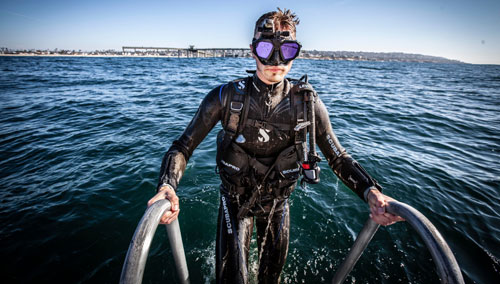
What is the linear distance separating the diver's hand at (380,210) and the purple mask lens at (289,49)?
1786 millimetres

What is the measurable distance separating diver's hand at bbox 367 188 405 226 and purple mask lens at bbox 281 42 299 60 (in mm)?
1786

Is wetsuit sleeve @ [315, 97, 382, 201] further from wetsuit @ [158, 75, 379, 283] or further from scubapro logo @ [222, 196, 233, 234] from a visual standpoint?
scubapro logo @ [222, 196, 233, 234]

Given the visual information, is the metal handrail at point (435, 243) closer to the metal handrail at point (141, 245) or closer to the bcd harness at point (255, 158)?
the bcd harness at point (255, 158)

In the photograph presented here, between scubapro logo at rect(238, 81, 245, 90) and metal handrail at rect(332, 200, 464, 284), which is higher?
scubapro logo at rect(238, 81, 245, 90)

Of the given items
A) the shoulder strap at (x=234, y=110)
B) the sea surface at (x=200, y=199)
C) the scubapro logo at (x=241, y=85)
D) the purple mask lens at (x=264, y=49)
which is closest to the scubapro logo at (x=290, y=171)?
the shoulder strap at (x=234, y=110)

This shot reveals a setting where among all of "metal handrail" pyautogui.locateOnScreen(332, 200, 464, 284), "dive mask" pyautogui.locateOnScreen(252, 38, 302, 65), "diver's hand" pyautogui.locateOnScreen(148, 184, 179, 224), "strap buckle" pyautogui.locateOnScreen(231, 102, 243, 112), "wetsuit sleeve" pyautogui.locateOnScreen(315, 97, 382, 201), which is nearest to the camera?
"metal handrail" pyautogui.locateOnScreen(332, 200, 464, 284)

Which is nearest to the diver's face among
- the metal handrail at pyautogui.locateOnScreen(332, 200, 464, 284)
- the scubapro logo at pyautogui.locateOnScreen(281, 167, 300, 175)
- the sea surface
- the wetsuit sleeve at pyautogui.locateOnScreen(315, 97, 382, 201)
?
the wetsuit sleeve at pyautogui.locateOnScreen(315, 97, 382, 201)

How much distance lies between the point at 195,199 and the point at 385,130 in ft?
28.7

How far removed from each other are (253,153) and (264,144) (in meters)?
0.21

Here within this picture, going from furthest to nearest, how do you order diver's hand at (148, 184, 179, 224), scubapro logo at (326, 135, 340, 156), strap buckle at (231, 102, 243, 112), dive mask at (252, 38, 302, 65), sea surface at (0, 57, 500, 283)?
sea surface at (0, 57, 500, 283)
scubapro logo at (326, 135, 340, 156)
strap buckle at (231, 102, 243, 112)
dive mask at (252, 38, 302, 65)
diver's hand at (148, 184, 179, 224)

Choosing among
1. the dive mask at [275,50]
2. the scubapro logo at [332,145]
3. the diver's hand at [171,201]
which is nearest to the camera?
the diver's hand at [171,201]

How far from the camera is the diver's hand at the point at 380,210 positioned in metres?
1.71

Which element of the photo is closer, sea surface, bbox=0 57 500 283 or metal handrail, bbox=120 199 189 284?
metal handrail, bbox=120 199 189 284

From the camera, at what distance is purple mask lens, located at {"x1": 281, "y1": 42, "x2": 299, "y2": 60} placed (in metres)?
2.34
